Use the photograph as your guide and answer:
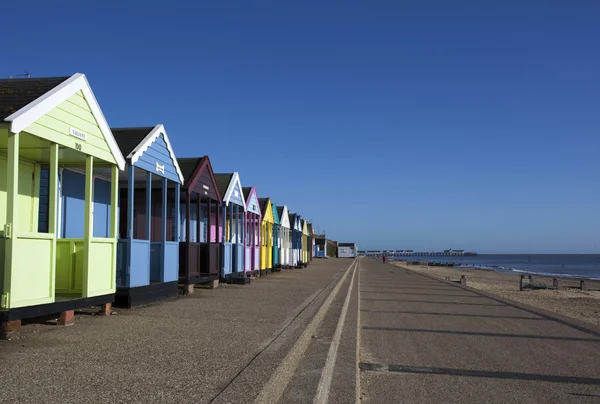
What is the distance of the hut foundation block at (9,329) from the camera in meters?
6.83

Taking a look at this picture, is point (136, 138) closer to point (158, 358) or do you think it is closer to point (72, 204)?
point (72, 204)

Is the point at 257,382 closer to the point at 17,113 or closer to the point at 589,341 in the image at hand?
the point at 17,113

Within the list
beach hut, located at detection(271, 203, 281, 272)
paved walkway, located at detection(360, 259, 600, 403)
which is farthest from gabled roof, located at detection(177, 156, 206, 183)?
beach hut, located at detection(271, 203, 281, 272)

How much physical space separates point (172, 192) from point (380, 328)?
826 centimetres

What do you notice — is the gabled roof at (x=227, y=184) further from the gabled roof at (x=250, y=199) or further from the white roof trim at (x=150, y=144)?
the white roof trim at (x=150, y=144)

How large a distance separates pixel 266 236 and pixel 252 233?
14.1 feet

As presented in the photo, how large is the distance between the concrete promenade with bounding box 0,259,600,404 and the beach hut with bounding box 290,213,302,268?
2768 centimetres

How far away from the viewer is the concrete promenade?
201 inches

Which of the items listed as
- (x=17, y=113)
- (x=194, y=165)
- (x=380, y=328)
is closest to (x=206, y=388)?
(x=17, y=113)

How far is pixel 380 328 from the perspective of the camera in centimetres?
1040

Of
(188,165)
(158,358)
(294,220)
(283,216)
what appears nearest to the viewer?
(158,358)

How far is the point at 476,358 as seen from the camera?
7.64 metres

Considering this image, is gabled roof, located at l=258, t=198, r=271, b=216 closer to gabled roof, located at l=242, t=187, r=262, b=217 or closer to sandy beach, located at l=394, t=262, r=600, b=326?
gabled roof, located at l=242, t=187, r=262, b=217

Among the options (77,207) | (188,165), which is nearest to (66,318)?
(77,207)
